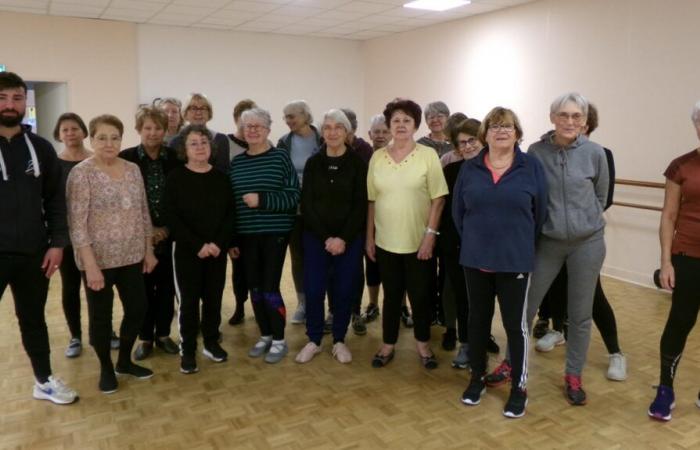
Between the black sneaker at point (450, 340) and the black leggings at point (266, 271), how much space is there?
987mm

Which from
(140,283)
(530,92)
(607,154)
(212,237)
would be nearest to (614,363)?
(607,154)

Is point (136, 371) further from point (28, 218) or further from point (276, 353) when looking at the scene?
point (28, 218)

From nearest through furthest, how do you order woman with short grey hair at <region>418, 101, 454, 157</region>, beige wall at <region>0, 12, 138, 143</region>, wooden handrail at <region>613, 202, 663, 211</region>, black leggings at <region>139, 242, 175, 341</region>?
1. black leggings at <region>139, 242, 175, 341</region>
2. woman with short grey hair at <region>418, 101, 454, 157</region>
3. wooden handrail at <region>613, 202, 663, 211</region>
4. beige wall at <region>0, 12, 138, 143</region>

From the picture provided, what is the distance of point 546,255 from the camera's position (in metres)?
2.68

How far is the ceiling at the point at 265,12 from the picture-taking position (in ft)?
20.4

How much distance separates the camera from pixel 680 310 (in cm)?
256

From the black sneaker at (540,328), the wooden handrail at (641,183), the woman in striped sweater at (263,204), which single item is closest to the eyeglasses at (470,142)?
the woman in striped sweater at (263,204)

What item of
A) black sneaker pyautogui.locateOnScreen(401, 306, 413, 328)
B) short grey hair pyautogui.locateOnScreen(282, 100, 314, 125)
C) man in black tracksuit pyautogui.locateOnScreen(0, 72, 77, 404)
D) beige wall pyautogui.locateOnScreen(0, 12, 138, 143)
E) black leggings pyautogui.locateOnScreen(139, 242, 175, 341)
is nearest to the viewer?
man in black tracksuit pyautogui.locateOnScreen(0, 72, 77, 404)

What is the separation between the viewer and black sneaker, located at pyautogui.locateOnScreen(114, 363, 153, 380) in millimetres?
3086

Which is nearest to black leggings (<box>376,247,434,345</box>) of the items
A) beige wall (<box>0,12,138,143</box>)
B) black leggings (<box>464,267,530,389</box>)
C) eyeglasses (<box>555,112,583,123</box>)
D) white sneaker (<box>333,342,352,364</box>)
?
white sneaker (<box>333,342,352,364</box>)

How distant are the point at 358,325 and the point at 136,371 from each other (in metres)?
1.43

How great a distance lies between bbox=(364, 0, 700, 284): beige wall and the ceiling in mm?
399

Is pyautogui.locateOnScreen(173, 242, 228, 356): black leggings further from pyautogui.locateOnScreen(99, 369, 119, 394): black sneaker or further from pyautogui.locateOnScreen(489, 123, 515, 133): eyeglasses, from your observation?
pyautogui.locateOnScreen(489, 123, 515, 133): eyeglasses

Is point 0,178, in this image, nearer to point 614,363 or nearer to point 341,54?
point 614,363
